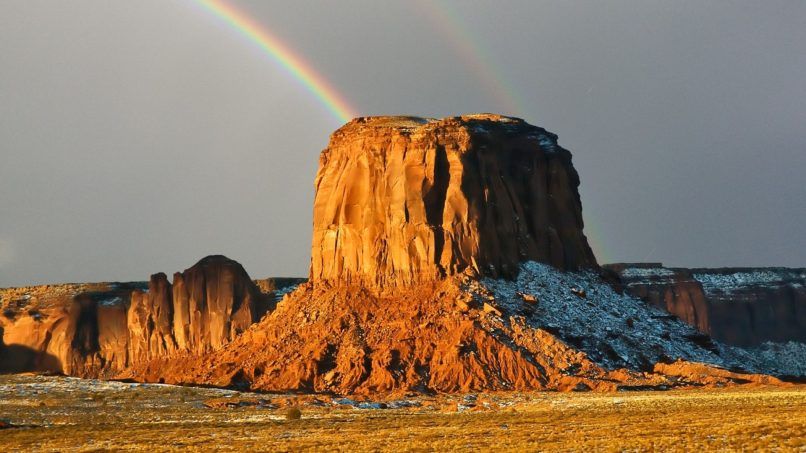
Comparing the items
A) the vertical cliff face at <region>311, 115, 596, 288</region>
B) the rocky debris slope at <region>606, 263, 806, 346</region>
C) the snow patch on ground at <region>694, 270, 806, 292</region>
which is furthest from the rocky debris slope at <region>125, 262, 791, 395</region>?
the snow patch on ground at <region>694, 270, 806, 292</region>

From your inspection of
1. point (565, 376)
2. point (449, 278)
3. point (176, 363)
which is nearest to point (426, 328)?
point (449, 278)

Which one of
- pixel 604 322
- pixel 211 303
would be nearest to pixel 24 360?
pixel 211 303

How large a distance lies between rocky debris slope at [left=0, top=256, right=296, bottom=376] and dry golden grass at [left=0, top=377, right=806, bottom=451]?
5261 cm

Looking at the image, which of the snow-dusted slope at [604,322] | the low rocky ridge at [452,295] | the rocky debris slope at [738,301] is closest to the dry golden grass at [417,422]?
the low rocky ridge at [452,295]

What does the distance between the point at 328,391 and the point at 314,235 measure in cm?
2126

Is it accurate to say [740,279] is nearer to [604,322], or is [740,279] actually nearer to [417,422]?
[604,322]

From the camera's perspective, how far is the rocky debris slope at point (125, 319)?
5276 inches

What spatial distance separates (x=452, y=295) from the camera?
280 feet

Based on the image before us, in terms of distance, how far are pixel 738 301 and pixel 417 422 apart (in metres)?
146

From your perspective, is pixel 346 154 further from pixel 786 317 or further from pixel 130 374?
pixel 786 317

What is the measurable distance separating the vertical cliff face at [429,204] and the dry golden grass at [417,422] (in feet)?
62.7

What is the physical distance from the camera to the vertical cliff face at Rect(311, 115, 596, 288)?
294 feet

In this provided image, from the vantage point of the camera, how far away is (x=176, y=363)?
3927 inches

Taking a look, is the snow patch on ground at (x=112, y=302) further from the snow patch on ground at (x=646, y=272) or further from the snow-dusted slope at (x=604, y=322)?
the snow patch on ground at (x=646, y=272)
